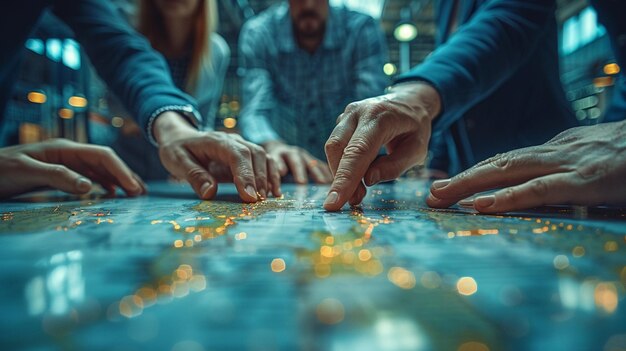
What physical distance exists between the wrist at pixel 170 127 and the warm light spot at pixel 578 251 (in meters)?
0.90

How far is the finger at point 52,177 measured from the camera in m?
0.84

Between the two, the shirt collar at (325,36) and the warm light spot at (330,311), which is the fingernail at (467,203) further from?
the shirt collar at (325,36)

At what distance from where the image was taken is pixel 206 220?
544 mm

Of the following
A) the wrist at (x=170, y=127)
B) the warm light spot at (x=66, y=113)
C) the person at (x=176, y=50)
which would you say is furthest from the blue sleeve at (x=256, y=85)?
the warm light spot at (x=66, y=113)

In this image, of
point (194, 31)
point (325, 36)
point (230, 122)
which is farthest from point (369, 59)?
point (230, 122)

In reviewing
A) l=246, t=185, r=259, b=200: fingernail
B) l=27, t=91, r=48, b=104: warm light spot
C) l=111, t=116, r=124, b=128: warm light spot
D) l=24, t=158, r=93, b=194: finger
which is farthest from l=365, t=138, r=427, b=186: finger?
l=27, t=91, r=48, b=104: warm light spot

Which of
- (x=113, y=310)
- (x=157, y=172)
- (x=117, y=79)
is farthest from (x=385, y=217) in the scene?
(x=157, y=172)

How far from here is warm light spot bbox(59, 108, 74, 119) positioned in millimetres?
2633

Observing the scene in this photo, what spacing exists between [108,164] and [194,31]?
1.48m

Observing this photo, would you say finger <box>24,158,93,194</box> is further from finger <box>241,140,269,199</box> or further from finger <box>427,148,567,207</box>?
finger <box>427,148,567,207</box>

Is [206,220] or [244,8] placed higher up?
[244,8]

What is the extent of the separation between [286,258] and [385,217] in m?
0.29

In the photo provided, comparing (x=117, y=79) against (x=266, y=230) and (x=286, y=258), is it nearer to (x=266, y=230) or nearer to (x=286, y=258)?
(x=266, y=230)

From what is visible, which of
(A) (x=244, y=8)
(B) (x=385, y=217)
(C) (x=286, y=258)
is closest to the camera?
(C) (x=286, y=258)
